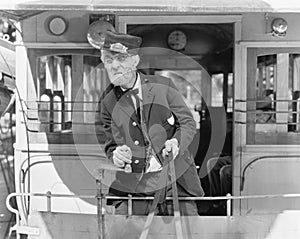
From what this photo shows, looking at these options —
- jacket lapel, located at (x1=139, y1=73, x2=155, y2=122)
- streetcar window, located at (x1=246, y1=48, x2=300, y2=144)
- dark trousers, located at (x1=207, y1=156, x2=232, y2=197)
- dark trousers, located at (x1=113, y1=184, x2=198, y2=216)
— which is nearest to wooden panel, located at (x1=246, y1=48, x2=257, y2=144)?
streetcar window, located at (x1=246, y1=48, x2=300, y2=144)

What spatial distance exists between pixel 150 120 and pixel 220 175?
6.36 ft

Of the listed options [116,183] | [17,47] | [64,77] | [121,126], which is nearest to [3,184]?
[64,77]

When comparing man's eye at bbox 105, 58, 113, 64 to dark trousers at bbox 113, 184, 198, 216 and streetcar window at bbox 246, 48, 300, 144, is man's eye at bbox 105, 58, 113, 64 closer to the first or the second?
dark trousers at bbox 113, 184, 198, 216

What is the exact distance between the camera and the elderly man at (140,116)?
3.53 metres

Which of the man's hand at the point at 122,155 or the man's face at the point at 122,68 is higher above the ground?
the man's face at the point at 122,68

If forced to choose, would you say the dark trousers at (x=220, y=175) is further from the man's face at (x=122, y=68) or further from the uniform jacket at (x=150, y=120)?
the man's face at (x=122, y=68)

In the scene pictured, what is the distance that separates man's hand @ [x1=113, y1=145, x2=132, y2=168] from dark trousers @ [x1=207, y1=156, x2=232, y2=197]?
188cm

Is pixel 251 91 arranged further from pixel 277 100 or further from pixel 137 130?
pixel 137 130

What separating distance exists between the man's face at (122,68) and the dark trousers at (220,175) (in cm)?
195

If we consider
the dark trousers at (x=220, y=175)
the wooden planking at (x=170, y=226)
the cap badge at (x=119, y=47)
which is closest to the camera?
the cap badge at (x=119, y=47)

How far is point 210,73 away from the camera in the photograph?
8.42 m

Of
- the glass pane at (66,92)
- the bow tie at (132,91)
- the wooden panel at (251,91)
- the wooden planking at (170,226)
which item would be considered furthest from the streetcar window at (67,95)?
the wooden panel at (251,91)

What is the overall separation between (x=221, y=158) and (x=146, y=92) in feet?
7.08

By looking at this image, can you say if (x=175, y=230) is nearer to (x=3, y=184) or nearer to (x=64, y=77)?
(x=64, y=77)
